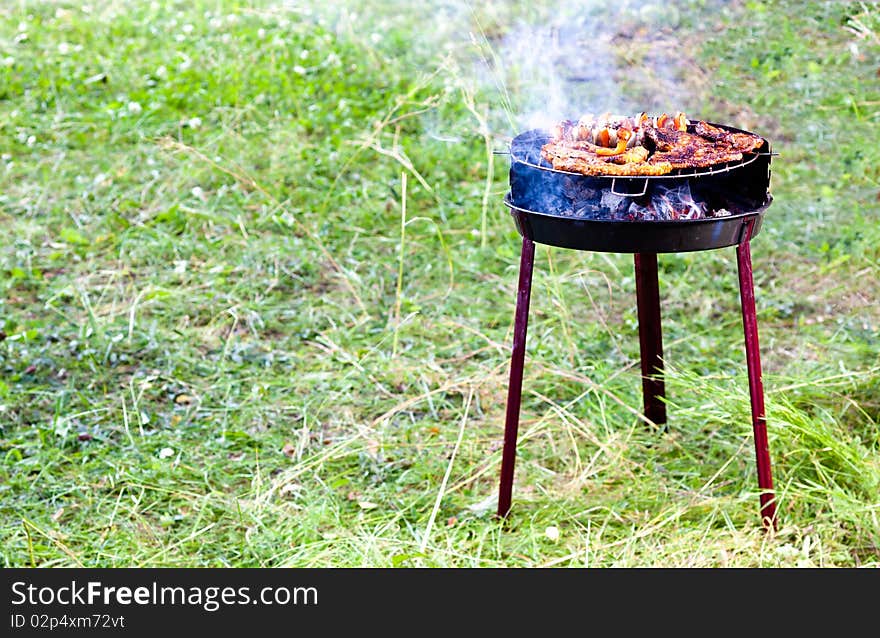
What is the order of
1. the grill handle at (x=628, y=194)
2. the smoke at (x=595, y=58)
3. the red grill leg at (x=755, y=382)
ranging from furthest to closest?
the smoke at (x=595, y=58) → the red grill leg at (x=755, y=382) → the grill handle at (x=628, y=194)

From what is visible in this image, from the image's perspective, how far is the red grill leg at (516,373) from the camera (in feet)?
8.55

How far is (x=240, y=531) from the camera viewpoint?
9.37 ft

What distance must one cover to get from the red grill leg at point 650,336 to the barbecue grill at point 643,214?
0.45m

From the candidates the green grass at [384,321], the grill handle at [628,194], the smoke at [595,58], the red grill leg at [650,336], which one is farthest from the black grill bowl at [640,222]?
the smoke at [595,58]

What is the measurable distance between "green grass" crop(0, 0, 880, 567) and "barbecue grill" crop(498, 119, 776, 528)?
0.44m

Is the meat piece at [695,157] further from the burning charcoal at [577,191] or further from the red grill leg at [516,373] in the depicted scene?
the red grill leg at [516,373]

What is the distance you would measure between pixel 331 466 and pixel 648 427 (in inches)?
40.5

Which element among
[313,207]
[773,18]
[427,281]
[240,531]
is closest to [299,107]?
[313,207]

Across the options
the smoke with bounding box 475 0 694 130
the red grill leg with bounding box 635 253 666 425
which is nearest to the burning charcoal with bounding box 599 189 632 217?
the red grill leg with bounding box 635 253 666 425

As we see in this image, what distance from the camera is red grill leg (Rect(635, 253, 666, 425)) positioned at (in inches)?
118

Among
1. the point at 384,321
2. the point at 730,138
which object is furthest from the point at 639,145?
the point at 384,321

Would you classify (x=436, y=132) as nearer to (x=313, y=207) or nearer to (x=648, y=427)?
(x=313, y=207)

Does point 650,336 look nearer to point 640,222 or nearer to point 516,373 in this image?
point 516,373
